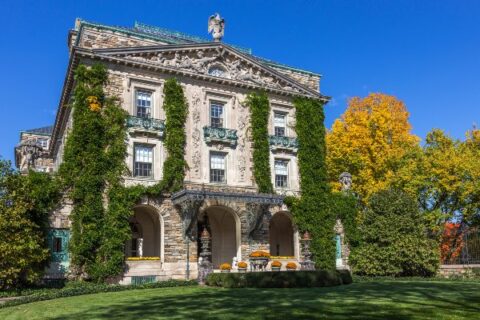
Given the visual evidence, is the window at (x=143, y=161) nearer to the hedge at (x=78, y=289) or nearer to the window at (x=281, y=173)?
the hedge at (x=78, y=289)

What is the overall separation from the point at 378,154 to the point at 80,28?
2433 cm

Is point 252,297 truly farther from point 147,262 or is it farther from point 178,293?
point 147,262

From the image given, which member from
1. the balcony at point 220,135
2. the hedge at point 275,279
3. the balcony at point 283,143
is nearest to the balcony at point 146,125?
the balcony at point 220,135

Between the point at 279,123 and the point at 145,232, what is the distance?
11428 mm

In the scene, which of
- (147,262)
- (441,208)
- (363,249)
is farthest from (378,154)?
(147,262)

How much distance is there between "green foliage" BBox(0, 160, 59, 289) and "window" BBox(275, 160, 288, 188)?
13970 mm

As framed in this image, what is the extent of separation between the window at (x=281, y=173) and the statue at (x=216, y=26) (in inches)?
356

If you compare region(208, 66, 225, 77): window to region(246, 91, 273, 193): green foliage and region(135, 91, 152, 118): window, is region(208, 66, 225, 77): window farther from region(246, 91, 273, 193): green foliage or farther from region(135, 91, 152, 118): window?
region(135, 91, 152, 118): window

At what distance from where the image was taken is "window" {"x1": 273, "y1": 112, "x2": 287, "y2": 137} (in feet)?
109

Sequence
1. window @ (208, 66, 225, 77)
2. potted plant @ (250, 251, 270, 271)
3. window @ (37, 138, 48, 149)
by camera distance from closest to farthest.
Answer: potted plant @ (250, 251, 270, 271), window @ (208, 66, 225, 77), window @ (37, 138, 48, 149)

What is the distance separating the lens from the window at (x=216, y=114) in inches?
1222

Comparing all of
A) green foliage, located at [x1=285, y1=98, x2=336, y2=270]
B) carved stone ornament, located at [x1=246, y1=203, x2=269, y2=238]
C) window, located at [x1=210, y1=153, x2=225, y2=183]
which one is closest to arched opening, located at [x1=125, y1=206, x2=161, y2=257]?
window, located at [x1=210, y1=153, x2=225, y2=183]

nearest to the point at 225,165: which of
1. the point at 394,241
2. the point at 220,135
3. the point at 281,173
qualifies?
the point at 220,135

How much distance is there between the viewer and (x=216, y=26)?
3225cm
